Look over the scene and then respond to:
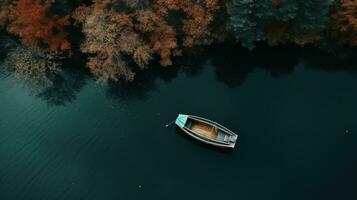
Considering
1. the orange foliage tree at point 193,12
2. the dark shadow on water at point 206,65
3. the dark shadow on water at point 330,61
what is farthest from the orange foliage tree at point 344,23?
the orange foliage tree at point 193,12

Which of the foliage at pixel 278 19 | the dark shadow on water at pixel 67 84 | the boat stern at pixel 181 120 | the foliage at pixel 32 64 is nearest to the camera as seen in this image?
the boat stern at pixel 181 120

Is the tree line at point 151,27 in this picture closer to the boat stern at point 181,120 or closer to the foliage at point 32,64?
the foliage at point 32,64

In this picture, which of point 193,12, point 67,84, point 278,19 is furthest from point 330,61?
point 67,84

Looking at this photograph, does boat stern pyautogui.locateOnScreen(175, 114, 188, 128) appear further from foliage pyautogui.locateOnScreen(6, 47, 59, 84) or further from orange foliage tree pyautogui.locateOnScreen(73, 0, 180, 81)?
foliage pyautogui.locateOnScreen(6, 47, 59, 84)

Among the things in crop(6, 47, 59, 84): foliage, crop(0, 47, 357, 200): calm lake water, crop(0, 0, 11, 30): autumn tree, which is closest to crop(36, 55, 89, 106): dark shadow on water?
crop(0, 47, 357, 200): calm lake water

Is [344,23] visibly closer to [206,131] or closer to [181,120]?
[206,131]
